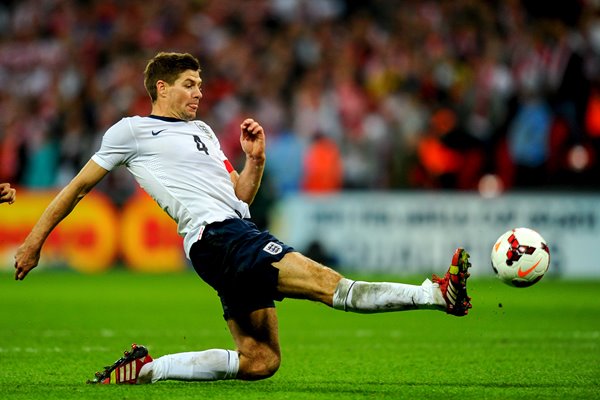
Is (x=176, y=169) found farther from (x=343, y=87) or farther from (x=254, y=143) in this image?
(x=343, y=87)

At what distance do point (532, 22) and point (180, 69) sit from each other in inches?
483

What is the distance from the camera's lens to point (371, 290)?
240 inches

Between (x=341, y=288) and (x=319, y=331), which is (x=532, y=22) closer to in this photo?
(x=319, y=331)

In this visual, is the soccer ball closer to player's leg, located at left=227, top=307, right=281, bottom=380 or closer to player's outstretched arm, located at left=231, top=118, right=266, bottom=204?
player's leg, located at left=227, top=307, right=281, bottom=380

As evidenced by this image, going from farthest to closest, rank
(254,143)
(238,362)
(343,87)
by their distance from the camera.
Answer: (343,87) < (254,143) < (238,362)

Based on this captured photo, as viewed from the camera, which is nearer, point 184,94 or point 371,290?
point 371,290

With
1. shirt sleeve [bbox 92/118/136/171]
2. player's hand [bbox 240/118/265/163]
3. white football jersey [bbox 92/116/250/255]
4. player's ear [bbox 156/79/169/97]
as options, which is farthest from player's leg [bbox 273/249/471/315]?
player's ear [bbox 156/79/169/97]

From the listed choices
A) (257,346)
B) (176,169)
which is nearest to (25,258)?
(176,169)

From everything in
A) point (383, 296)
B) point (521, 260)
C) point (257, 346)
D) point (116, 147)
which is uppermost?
point (116, 147)

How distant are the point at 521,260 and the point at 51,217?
2695mm

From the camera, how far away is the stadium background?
639 inches

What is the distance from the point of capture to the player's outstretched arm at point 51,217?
6.35 meters

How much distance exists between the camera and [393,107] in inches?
691

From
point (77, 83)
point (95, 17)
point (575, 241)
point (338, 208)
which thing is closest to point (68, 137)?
point (77, 83)
